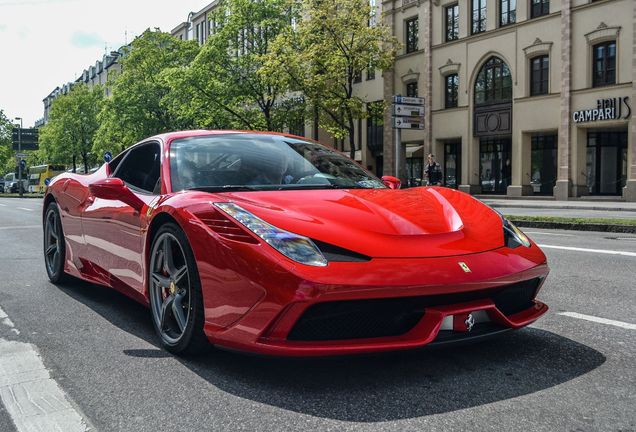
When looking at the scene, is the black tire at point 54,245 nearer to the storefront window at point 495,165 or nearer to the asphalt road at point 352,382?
the asphalt road at point 352,382

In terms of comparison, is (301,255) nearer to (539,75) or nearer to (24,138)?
(539,75)

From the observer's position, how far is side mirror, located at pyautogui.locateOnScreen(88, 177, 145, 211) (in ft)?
13.1

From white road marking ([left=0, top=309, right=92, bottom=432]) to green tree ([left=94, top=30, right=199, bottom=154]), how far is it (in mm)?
40999

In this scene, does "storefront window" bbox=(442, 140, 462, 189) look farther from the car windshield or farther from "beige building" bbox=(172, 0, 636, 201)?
the car windshield

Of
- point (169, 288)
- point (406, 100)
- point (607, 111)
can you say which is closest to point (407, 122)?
point (406, 100)

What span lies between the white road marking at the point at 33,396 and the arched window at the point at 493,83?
28.5 m

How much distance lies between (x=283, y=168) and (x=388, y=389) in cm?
171

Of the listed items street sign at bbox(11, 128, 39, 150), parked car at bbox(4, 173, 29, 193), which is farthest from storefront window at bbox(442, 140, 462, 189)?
parked car at bbox(4, 173, 29, 193)

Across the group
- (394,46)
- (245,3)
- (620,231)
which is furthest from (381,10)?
(620,231)

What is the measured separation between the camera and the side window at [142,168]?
13.4ft

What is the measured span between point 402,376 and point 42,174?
7106 cm

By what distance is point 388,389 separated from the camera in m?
2.82

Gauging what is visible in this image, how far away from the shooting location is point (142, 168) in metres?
4.42

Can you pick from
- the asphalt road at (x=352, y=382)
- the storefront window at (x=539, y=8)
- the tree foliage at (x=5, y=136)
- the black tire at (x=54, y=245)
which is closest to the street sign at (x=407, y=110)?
the black tire at (x=54, y=245)
